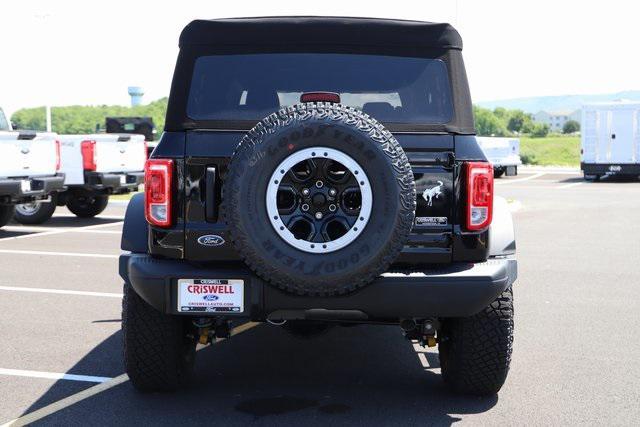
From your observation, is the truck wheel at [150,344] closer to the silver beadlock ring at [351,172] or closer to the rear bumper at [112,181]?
the silver beadlock ring at [351,172]

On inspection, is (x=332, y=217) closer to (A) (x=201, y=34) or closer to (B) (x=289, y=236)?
(B) (x=289, y=236)

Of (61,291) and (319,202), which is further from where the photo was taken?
(61,291)

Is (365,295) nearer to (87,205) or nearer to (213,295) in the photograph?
(213,295)

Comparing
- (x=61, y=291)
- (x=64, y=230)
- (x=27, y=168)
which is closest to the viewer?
(x=61, y=291)

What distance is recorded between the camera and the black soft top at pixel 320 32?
483 centimetres

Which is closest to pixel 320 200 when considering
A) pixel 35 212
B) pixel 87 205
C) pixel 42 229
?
pixel 42 229

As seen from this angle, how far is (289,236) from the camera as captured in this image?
418 cm

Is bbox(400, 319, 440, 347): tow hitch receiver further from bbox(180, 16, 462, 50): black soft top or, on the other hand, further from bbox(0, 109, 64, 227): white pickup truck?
bbox(0, 109, 64, 227): white pickup truck

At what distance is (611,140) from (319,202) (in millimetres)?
28526

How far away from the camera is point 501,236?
5004 millimetres

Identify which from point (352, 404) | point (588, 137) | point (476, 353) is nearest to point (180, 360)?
point (352, 404)

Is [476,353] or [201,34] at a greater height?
[201,34]

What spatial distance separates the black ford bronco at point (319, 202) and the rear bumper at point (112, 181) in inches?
417

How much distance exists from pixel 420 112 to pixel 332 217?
0.94 meters
